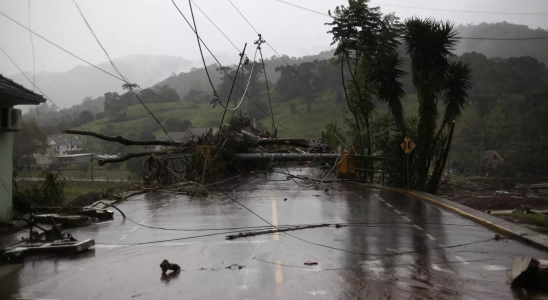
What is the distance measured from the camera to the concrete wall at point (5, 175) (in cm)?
1277

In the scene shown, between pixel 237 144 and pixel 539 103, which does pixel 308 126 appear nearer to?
pixel 539 103

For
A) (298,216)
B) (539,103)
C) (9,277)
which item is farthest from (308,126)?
(9,277)

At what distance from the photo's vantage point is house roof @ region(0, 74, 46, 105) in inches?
488

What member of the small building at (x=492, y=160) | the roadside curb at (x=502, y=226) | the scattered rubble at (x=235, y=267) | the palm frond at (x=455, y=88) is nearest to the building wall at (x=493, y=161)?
the small building at (x=492, y=160)

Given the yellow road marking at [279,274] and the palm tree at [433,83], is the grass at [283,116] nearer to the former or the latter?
the palm tree at [433,83]

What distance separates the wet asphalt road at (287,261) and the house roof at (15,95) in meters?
3.88

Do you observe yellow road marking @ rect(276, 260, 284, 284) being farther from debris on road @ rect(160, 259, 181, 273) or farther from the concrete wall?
the concrete wall

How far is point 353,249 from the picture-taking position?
9.41m

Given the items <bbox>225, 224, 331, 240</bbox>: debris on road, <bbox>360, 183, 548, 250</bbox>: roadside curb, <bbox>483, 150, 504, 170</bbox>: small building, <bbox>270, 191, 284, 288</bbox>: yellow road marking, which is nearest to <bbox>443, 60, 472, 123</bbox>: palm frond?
<bbox>360, 183, 548, 250</bbox>: roadside curb

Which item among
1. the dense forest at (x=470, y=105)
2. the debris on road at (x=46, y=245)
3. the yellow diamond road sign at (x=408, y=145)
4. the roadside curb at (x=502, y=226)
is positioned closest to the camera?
the debris on road at (x=46, y=245)

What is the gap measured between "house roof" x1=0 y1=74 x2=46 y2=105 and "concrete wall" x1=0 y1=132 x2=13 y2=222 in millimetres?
921

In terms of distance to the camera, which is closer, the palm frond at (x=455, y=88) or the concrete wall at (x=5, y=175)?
the concrete wall at (x=5, y=175)

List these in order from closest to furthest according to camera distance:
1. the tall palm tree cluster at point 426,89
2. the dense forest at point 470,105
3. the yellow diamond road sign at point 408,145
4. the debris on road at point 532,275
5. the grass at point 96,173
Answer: the debris on road at point 532,275, the yellow diamond road sign at point 408,145, the tall palm tree cluster at point 426,89, the grass at point 96,173, the dense forest at point 470,105

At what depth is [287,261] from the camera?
854 cm
